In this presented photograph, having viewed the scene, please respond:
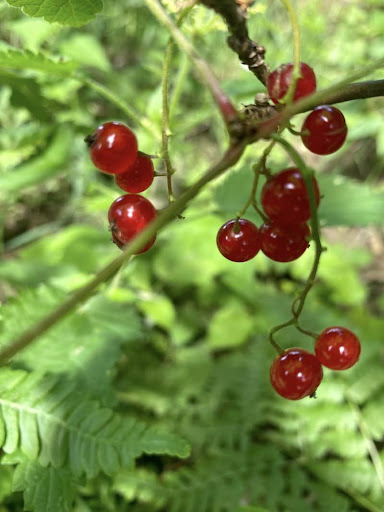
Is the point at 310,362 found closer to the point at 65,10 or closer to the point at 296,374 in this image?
the point at 296,374

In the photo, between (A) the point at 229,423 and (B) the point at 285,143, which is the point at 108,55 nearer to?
(A) the point at 229,423

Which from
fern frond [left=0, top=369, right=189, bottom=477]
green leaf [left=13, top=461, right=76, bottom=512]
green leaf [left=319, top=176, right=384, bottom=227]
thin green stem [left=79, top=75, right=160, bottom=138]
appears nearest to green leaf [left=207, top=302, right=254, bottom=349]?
green leaf [left=319, top=176, right=384, bottom=227]

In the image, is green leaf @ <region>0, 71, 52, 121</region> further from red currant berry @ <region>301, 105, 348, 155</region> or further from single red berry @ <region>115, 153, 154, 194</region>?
red currant berry @ <region>301, 105, 348, 155</region>

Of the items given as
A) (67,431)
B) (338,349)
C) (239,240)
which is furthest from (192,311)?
(239,240)

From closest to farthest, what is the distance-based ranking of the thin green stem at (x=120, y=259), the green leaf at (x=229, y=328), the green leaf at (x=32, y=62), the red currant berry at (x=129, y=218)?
the thin green stem at (x=120, y=259), the red currant berry at (x=129, y=218), the green leaf at (x=32, y=62), the green leaf at (x=229, y=328)

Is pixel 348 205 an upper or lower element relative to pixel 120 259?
lower

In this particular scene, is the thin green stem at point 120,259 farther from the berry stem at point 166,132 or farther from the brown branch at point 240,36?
the brown branch at point 240,36

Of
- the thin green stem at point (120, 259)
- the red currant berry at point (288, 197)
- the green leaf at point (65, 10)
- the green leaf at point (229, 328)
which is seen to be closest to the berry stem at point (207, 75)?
the thin green stem at point (120, 259)
